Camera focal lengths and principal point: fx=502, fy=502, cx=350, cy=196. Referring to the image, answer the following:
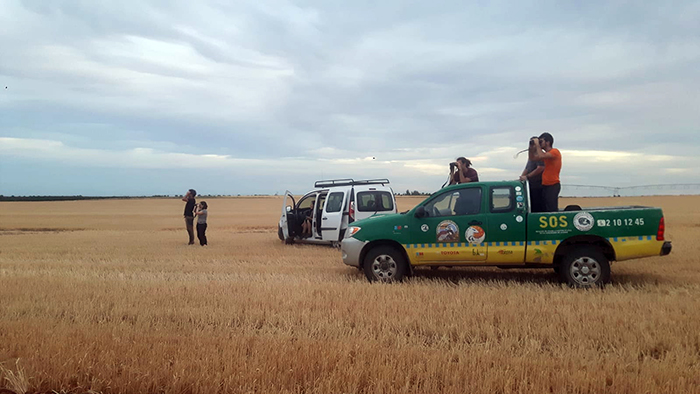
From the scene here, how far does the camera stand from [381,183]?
1455cm

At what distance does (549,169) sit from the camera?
27.7ft

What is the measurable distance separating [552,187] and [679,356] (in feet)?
14.2

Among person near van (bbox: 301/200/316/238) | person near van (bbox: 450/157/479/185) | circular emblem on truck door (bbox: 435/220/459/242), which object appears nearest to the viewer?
circular emblem on truck door (bbox: 435/220/459/242)

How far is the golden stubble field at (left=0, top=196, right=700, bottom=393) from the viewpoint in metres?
3.81

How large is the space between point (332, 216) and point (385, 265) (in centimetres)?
580

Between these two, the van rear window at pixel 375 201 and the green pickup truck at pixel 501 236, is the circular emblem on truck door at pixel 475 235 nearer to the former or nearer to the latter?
the green pickup truck at pixel 501 236

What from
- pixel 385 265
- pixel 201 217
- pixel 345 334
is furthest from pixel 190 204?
pixel 345 334

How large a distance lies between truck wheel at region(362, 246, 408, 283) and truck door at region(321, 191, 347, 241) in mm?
5433

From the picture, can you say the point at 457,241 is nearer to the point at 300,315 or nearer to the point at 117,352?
the point at 300,315

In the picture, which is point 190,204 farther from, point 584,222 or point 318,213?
point 584,222

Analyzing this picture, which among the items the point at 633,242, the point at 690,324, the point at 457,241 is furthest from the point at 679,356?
the point at 457,241

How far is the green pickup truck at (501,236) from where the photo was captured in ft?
24.8

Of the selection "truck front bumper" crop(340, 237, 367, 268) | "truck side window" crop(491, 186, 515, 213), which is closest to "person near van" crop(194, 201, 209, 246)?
"truck front bumper" crop(340, 237, 367, 268)

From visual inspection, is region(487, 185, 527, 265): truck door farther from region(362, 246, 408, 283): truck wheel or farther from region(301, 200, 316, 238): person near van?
region(301, 200, 316, 238): person near van
